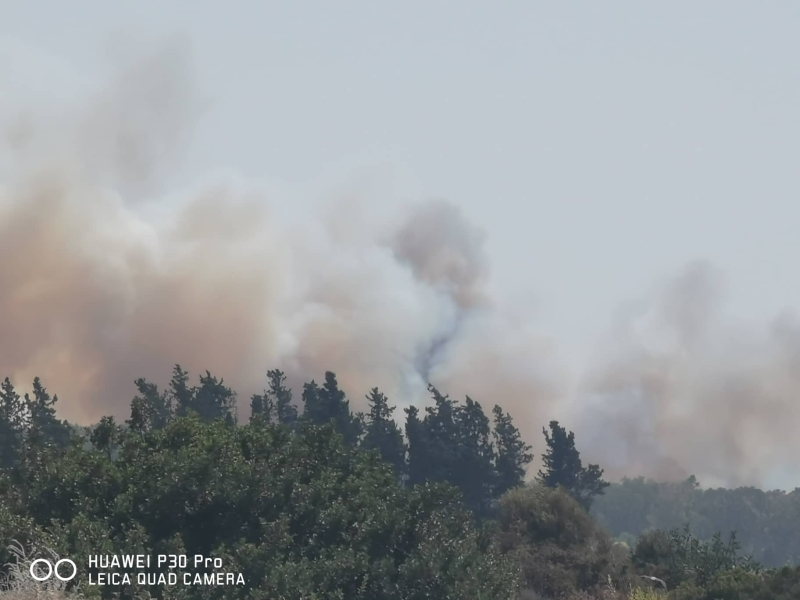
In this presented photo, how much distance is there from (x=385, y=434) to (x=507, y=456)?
1072 cm

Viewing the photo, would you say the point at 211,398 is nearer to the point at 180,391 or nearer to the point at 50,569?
the point at 180,391

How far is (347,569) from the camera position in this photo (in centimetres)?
3688

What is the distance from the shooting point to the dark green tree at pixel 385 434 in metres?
103

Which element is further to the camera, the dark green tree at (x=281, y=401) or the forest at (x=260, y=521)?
the dark green tree at (x=281, y=401)

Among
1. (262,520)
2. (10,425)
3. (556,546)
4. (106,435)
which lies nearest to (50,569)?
(262,520)

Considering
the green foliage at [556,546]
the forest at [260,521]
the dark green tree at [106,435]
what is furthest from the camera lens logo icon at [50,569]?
the green foliage at [556,546]

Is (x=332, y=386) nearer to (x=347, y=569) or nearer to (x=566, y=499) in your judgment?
(x=566, y=499)

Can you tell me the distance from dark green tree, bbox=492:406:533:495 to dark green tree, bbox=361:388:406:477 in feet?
27.1

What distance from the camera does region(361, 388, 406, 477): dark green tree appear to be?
337 feet

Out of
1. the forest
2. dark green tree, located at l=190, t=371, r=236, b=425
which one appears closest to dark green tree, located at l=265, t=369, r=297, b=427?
dark green tree, located at l=190, t=371, r=236, b=425

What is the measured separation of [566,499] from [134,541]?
35.0 metres

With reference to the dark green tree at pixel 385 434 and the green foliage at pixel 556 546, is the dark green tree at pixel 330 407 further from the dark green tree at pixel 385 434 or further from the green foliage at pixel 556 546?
the green foliage at pixel 556 546

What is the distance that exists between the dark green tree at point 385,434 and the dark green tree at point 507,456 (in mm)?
8261

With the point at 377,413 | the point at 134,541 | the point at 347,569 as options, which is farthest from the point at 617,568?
the point at 377,413
